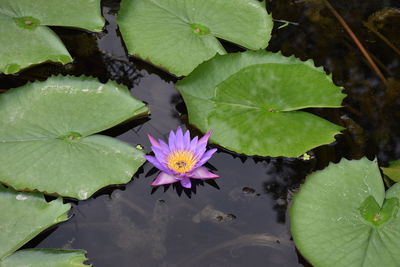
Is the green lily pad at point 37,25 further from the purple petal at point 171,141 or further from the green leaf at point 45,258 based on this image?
the green leaf at point 45,258

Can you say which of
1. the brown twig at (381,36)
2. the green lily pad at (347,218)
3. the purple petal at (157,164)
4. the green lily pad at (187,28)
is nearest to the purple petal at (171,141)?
the purple petal at (157,164)

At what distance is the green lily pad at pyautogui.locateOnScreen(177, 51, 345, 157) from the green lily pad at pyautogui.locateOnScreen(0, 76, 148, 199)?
0.39 meters

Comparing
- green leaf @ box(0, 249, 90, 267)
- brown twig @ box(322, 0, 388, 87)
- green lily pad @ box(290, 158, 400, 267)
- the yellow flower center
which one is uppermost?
brown twig @ box(322, 0, 388, 87)

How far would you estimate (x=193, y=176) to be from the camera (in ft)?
9.26

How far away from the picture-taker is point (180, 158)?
112 inches

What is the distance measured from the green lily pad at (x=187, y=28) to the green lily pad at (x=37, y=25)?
245 mm

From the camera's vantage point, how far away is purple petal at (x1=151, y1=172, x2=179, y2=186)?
2.77 meters

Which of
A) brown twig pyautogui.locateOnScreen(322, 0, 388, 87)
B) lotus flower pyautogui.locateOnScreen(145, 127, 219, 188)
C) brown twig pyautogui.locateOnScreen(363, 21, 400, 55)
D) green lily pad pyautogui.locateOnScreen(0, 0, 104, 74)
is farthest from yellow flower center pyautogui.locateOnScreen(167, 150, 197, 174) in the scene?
brown twig pyautogui.locateOnScreen(363, 21, 400, 55)

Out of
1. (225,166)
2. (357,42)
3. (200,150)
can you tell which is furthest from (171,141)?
(357,42)

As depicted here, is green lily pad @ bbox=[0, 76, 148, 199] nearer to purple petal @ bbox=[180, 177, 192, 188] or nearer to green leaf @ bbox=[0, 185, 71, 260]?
green leaf @ bbox=[0, 185, 71, 260]

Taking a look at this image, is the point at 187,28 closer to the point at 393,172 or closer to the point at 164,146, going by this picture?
the point at 164,146

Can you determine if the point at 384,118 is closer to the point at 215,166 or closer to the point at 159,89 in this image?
the point at 215,166

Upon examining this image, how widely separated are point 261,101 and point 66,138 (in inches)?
44.9

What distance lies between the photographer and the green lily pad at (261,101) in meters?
2.99
